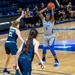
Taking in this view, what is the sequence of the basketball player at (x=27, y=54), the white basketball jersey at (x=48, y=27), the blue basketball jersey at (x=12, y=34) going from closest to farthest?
1. the basketball player at (x=27, y=54)
2. the blue basketball jersey at (x=12, y=34)
3. the white basketball jersey at (x=48, y=27)

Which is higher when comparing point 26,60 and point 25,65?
point 26,60

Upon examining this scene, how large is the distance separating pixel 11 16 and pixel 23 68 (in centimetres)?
1423

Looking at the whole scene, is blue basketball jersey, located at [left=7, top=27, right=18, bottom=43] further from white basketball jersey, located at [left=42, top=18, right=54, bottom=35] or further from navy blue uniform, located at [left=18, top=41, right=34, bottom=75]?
navy blue uniform, located at [left=18, top=41, right=34, bottom=75]

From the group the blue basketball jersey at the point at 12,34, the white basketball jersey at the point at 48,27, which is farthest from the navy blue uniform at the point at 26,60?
the white basketball jersey at the point at 48,27

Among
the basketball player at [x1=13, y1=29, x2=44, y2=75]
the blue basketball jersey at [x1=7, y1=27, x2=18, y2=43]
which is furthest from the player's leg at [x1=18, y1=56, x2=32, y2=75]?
the blue basketball jersey at [x1=7, y1=27, x2=18, y2=43]

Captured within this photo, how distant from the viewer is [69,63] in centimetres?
957

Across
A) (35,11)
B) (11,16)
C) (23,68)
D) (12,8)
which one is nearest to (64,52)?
(23,68)

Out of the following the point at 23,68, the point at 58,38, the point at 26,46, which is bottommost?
the point at 58,38

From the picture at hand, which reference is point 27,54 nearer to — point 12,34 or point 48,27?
point 12,34

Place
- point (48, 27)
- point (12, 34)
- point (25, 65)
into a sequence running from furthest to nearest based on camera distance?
point (48, 27) < point (12, 34) < point (25, 65)

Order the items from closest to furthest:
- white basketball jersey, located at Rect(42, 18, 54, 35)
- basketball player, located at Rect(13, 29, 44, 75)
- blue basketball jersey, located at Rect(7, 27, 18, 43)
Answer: basketball player, located at Rect(13, 29, 44, 75)
blue basketball jersey, located at Rect(7, 27, 18, 43)
white basketball jersey, located at Rect(42, 18, 54, 35)

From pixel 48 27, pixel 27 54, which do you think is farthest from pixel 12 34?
pixel 27 54

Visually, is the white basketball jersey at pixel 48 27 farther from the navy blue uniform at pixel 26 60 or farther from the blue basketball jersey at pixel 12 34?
the navy blue uniform at pixel 26 60

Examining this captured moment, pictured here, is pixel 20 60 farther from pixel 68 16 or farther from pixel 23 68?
pixel 68 16
